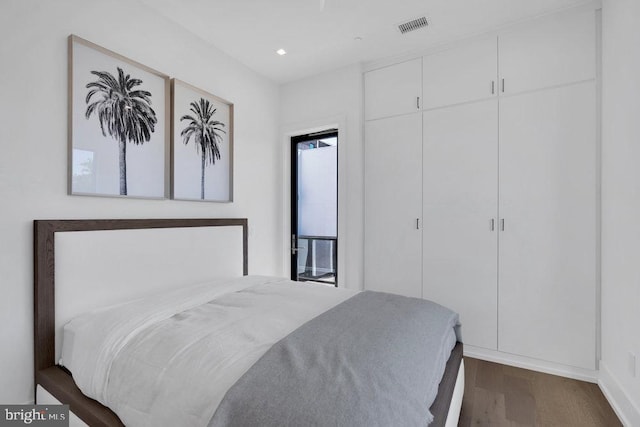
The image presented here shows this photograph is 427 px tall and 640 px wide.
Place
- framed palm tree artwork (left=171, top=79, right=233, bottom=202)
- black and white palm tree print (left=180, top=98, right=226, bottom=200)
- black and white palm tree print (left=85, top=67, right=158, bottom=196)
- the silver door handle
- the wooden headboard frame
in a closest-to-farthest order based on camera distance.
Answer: the wooden headboard frame
black and white palm tree print (left=85, top=67, right=158, bottom=196)
framed palm tree artwork (left=171, top=79, right=233, bottom=202)
black and white palm tree print (left=180, top=98, right=226, bottom=200)
the silver door handle

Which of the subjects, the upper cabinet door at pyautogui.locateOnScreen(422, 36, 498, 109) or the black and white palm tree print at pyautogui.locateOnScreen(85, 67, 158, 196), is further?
the upper cabinet door at pyautogui.locateOnScreen(422, 36, 498, 109)

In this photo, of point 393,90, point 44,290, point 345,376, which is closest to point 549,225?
point 393,90

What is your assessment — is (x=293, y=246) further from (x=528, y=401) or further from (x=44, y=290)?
(x=528, y=401)

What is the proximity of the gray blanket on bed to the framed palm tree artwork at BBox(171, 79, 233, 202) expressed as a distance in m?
1.62

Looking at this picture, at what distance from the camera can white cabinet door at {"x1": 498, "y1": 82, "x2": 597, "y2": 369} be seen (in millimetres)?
2250

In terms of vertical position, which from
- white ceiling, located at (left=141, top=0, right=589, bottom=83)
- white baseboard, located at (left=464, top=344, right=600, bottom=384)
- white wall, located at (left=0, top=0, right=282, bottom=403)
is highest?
white ceiling, located at (left=141, top=0, right=589, bottom=83)

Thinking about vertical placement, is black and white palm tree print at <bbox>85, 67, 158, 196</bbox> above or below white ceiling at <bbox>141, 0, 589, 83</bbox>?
below

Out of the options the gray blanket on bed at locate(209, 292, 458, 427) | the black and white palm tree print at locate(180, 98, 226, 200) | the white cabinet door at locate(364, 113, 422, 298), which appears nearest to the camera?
the gray blanket on bed at locate(209, 292, 458, 427)

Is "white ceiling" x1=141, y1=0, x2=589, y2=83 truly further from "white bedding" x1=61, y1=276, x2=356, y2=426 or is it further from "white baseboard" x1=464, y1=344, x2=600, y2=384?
"white baseboard" x1=464, y1=344, x2=600, y2=384

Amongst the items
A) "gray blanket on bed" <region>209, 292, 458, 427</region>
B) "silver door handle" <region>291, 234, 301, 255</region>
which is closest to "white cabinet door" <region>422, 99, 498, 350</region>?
"gray blanket on bed" <region>209, 292, 458, 427</region>

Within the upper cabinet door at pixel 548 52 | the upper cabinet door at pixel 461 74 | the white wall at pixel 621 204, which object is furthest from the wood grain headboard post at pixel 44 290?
the upper cabinet door at pixel 548 52

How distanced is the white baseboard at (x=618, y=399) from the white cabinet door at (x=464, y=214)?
67cm

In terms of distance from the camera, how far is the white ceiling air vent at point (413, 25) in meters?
2.45

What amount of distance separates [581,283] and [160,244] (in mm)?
3152
